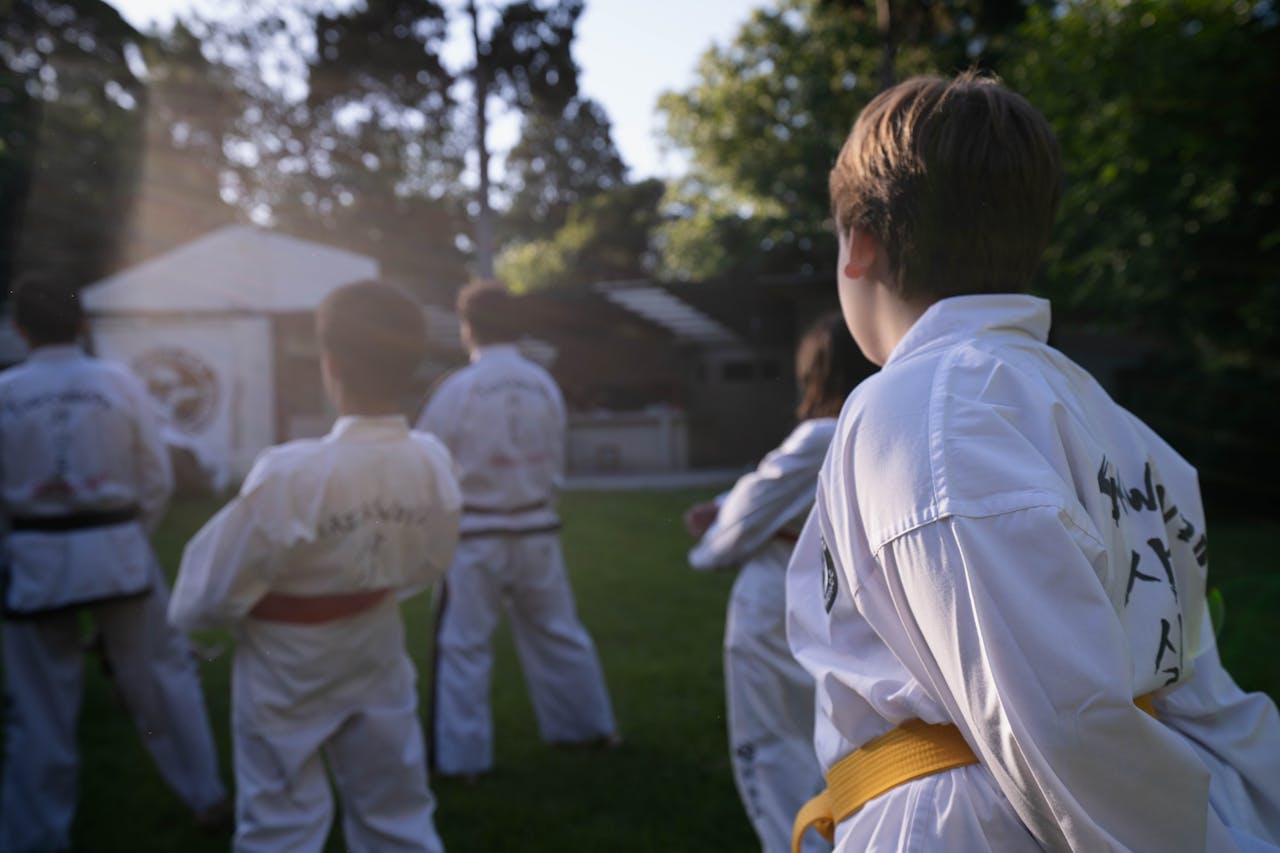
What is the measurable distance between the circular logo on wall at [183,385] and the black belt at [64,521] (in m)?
10.9

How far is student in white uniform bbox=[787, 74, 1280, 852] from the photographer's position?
0.85 meters

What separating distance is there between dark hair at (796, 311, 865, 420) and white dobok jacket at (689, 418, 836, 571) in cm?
5

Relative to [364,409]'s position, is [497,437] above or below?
below

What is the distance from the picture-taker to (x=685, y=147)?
23969 mm

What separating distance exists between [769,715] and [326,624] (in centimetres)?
124

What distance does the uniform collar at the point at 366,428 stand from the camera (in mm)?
2512

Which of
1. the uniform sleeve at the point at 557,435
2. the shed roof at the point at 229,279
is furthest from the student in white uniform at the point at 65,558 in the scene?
the shed roof at the point at 229,279

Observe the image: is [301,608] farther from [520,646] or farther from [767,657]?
[520,646]

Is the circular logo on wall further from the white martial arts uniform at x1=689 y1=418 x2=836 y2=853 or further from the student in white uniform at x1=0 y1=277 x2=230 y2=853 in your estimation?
the white martial arts uniform at x1=689 y1=418 x2=836 y2=853

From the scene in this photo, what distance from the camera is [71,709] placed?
3500 mm

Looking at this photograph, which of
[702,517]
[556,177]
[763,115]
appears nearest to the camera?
[702,517]

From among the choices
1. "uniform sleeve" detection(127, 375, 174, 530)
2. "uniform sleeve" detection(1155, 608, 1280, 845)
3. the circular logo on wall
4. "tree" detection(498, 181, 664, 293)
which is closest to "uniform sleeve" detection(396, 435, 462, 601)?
"uniform sleeve" detection(127, 375, 174, 530)

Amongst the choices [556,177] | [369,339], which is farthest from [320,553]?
[556,177]

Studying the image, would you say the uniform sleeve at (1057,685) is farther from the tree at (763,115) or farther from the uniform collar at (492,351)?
the tree at (763,115)
